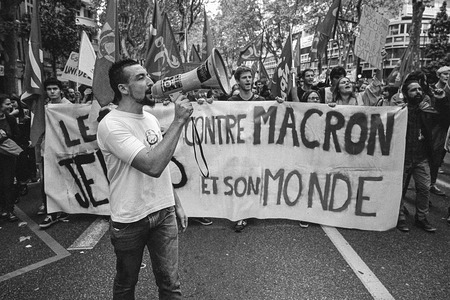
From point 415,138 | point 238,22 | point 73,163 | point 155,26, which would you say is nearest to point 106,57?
point 73,163

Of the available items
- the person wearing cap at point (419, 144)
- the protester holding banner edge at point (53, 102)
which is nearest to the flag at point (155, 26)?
the protester holding banner edge at point (53, 102)

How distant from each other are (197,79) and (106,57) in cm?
304

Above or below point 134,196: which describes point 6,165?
below

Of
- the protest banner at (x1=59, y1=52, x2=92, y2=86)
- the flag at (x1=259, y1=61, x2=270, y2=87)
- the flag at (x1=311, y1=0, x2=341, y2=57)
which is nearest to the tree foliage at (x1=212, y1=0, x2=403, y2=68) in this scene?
the flag at (x1=259, y1=61, x2=270, y2=87)

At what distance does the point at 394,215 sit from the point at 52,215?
3.94m

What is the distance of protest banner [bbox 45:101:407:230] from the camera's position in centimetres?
390

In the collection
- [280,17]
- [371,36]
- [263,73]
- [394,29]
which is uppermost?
[394,29]

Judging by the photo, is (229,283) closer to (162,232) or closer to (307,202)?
(162,232)

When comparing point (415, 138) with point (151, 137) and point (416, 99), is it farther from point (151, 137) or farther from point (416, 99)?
point (151, 137)

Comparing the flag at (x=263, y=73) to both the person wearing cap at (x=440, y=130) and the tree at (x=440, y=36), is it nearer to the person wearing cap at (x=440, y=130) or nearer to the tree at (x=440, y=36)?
the person wearing cap at (x=440, y=130)

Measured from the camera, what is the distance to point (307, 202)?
4035 mm

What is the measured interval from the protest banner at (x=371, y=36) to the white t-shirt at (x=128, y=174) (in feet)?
13.4

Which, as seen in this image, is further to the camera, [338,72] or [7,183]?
[338,72]

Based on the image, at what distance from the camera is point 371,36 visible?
5.10 meters
